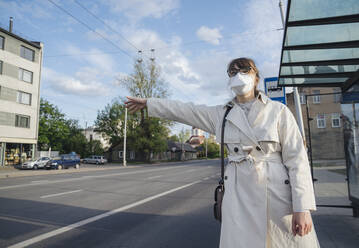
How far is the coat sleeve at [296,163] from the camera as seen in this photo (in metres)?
1.79

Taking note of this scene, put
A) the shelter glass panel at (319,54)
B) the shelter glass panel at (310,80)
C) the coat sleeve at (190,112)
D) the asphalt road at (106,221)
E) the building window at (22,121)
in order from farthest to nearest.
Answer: the building window at (22,121) < the shelter glass panel at (310,80) < the shelter glass panel at (319,54) < the asphalt road at (106,221) < the coat sleeve at (190,112)

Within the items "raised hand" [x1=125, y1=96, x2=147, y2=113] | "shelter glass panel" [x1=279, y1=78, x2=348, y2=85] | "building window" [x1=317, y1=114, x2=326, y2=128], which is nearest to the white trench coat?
"raised hand" [x1=125, y1=96, x2=147, y2=113]

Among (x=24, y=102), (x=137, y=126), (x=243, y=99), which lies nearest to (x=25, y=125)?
(x=24, y=102)

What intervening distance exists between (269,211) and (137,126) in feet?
137

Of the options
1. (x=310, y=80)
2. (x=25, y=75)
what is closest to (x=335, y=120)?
(x=310, y=80)

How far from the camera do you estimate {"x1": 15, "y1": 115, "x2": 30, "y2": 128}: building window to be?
3125cm

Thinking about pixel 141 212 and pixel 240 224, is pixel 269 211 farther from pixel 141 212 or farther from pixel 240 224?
pixel 141 212

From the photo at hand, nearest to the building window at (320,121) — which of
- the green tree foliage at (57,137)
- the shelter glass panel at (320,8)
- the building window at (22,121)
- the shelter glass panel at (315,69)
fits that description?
the shelter glass panel at (315,69)

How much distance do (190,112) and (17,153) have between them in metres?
35.2

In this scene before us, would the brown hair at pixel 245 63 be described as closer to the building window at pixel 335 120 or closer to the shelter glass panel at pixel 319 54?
the shelter glass panel at pixel 319 54

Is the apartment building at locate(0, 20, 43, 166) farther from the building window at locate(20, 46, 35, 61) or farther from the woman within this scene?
the woman

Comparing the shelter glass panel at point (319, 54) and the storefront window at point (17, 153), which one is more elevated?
the shelter glass panel at point (319, 54)

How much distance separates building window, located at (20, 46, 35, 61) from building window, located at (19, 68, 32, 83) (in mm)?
1816

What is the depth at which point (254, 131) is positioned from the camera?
6.59 ft
